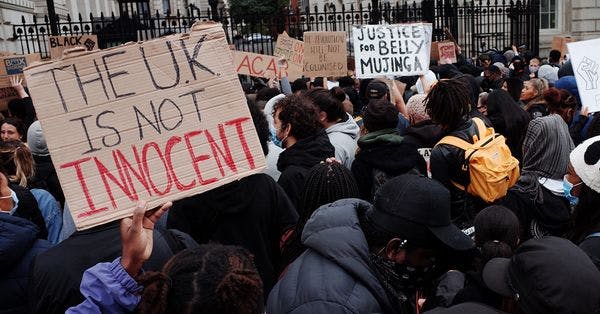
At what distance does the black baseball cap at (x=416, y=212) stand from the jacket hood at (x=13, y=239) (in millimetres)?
1698

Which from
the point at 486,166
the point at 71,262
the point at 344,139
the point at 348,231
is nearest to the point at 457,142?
the point at 486,166

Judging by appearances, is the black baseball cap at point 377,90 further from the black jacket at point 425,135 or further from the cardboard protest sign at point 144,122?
the cardboard protest sign at point 144,122

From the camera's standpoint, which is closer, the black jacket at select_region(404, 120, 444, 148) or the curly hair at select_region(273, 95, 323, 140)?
the curly hair at select_region(273, 95, 323, 140)

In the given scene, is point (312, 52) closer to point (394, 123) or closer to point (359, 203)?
point (394, 123)

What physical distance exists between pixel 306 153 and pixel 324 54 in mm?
4777

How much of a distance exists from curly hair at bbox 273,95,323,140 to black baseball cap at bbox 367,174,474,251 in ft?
5.97

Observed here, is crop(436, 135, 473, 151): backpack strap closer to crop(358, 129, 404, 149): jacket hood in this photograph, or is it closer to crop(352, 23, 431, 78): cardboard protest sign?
crop(358, 129, 404, 149): jacket hood

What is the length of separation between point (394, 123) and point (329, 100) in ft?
1.93

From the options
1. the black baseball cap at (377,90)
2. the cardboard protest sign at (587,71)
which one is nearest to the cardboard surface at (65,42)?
the black baseball cap at (377,90)

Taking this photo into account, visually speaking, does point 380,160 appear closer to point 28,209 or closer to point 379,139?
point 379,139

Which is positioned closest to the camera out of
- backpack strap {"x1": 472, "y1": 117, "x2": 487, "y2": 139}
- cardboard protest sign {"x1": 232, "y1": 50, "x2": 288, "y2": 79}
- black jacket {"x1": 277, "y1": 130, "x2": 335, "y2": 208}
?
black jacket {"x1": 277, "y1": 130, "x2": 335, "y2": 208}

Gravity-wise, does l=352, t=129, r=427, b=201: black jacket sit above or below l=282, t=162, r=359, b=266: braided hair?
below

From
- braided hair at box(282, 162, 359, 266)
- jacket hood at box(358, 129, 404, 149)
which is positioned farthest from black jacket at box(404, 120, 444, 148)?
braided hair at box(282, 162, 359, 266)

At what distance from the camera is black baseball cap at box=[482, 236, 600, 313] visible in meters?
1.80
